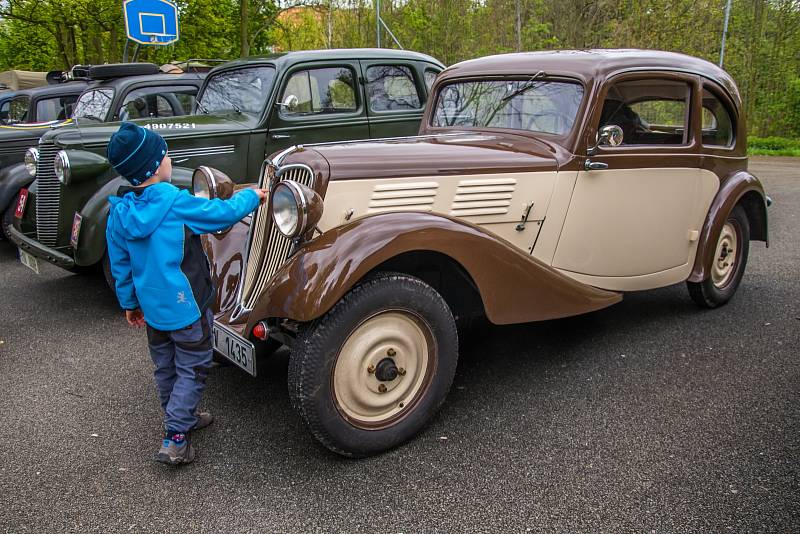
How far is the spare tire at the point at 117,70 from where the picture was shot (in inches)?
260

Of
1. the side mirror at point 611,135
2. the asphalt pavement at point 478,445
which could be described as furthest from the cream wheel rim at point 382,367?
the side mirror at point 611,135

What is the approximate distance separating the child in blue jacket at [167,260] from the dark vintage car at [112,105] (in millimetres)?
4047

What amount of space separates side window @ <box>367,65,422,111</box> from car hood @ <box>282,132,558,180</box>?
106 inches

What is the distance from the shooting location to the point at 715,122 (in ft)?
14.1

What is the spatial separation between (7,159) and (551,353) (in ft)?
21.1

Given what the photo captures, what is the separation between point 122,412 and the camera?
3111 mm

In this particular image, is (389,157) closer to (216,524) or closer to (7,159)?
(216,524)

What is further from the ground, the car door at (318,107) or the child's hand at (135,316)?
the car door at (318,107)

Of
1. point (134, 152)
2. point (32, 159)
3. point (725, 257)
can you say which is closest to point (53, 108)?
point (32, 159)

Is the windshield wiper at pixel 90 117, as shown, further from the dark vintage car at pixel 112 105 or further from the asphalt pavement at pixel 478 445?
the asphalt pavement at pixel 478 445

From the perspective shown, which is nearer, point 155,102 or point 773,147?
point 155,102

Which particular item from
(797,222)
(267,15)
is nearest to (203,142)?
(797,222)

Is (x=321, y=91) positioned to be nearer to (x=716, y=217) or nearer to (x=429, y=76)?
(x=429, y=76)

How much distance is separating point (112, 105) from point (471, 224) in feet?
16.1
